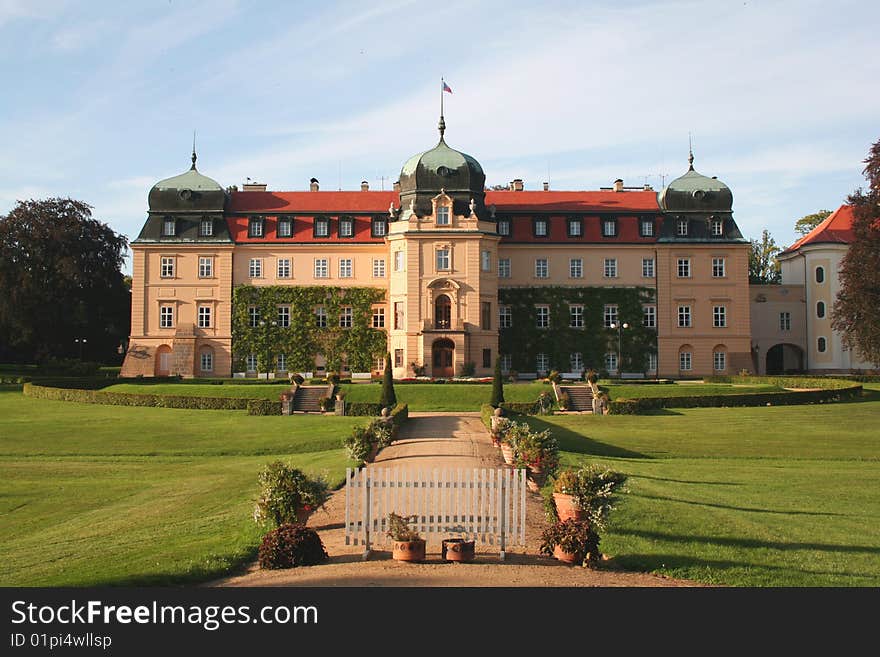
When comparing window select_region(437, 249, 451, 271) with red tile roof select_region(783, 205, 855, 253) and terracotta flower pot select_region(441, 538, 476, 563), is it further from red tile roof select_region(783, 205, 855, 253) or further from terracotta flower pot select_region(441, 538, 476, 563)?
terracotta flower pot select_region(441, 538, 476, 563)

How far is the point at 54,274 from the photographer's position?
61.8m

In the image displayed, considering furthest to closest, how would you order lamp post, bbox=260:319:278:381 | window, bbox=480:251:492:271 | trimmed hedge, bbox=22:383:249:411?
lamp post, bbox=260:319:278:381 < window, bbox=480:251:492:271 < trimmed hedge, bbox=22:383:249:411

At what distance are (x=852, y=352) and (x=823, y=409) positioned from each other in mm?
22726

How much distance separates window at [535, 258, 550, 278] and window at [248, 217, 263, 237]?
59.8 feet

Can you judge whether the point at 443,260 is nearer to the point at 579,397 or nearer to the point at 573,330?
the point at 573,330

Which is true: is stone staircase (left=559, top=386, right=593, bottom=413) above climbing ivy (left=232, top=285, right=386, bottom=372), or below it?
below

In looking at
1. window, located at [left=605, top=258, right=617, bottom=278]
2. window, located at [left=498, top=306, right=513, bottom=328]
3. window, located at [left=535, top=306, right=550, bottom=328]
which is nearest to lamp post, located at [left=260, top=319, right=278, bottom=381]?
window, located at [left=498, top=306, right=513, bottom=328]

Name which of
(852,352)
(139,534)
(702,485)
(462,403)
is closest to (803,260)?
(852,352)

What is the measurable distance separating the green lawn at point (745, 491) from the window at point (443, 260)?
19165 mm

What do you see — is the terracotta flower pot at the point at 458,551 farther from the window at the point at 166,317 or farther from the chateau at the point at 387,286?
the window at the point at 166,317

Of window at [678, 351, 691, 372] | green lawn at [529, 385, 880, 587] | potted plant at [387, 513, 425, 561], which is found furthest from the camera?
window at [678, 351, 691, 372]

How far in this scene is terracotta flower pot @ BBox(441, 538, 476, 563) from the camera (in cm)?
1192

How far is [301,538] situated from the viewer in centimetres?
1178

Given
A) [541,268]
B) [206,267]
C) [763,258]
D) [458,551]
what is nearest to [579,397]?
[541,268]
